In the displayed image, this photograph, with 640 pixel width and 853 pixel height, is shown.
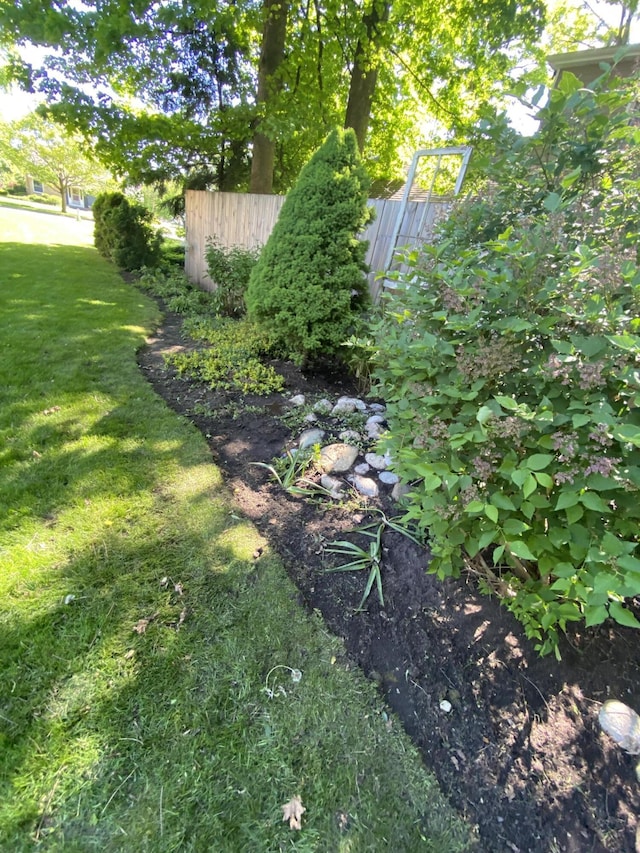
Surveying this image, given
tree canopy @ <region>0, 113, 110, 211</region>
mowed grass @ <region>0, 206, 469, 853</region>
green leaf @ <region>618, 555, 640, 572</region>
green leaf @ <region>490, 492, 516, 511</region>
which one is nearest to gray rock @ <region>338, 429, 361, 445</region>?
mowed grass @ <region>0, 206, 469, 853</region>

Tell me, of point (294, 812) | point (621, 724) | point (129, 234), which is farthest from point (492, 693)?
point (129, 234)

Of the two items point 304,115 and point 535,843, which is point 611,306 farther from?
point 304,115

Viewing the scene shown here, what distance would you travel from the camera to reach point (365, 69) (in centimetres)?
745

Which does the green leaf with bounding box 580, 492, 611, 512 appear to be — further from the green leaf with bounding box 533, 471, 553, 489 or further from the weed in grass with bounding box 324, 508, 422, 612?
the weed in grass with bounding box 324, 508, 422, 612

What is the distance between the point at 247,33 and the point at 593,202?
11308mm

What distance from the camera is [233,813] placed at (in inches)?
50.5

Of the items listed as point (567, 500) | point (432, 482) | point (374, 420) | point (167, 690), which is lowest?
point (167, 690)

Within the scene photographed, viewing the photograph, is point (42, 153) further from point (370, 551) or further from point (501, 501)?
point (501, 501)

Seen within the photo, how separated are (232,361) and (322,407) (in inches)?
56.7

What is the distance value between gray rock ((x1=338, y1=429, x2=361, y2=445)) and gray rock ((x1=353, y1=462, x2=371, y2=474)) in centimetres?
25

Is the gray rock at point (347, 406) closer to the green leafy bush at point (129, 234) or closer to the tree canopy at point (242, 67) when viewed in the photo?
the tree canopy at point (242, 67)

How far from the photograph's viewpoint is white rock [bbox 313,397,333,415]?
11.6ft

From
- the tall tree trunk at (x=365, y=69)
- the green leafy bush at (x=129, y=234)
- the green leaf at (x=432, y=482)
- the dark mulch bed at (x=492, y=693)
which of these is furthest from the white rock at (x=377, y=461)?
the green leafy bush at (x=129, y=234)

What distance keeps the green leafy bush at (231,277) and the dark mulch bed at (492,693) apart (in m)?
4.89
